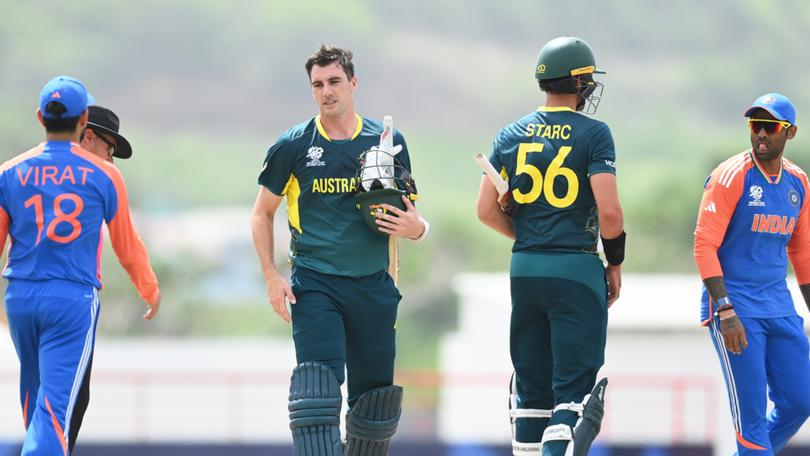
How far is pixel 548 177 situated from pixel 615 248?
0.52 m

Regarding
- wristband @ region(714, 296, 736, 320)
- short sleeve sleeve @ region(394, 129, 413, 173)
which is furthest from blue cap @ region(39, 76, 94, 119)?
wristband @ region(714, 296, 736, 320)

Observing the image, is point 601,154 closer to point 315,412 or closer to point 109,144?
point 315,412

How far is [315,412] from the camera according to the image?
6699 mm

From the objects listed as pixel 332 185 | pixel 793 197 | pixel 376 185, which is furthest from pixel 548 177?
pixel 793 197

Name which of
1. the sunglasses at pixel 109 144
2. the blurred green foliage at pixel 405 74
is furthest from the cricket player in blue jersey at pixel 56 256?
the blurred green foliage at pixel 405 74

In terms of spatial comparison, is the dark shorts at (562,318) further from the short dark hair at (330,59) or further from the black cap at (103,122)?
the black cap at (103,122)

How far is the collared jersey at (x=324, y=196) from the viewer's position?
6.98 m

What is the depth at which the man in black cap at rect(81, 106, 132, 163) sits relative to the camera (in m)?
7.30

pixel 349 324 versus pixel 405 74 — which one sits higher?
pixel 405 74

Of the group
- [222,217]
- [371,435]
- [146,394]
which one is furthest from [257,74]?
[371,435]

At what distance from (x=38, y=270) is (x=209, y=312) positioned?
230 ft

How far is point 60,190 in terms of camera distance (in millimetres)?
6316

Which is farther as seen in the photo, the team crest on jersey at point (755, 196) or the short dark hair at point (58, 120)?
the team crest on jersey at point (755, 196)

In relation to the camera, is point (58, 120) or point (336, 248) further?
point (336, 248)
